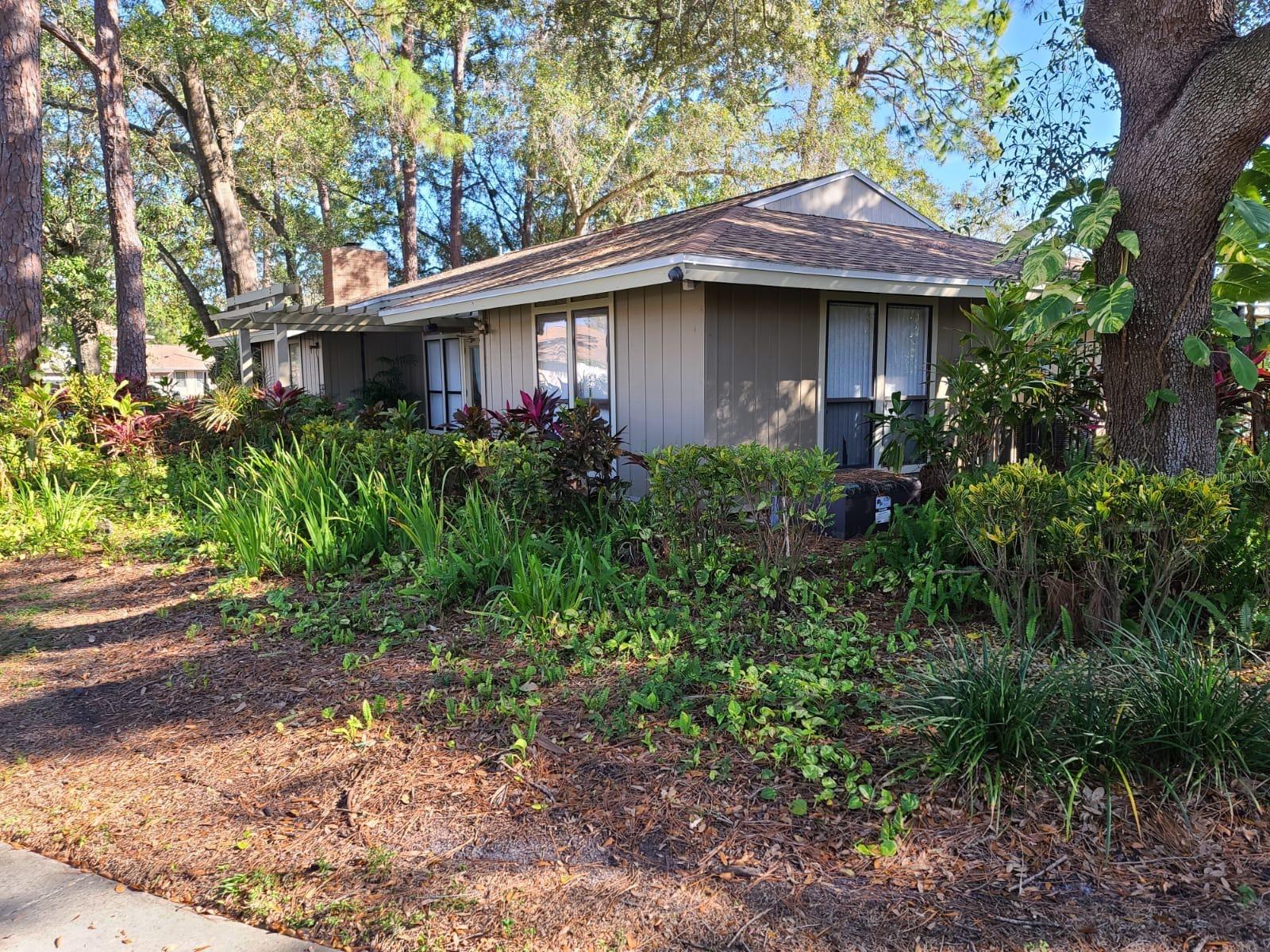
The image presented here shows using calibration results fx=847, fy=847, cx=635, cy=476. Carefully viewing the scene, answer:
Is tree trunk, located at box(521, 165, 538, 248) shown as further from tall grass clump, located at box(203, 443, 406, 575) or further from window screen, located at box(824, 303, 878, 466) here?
tall grass clump, located at box(203, 443, 406, 575)

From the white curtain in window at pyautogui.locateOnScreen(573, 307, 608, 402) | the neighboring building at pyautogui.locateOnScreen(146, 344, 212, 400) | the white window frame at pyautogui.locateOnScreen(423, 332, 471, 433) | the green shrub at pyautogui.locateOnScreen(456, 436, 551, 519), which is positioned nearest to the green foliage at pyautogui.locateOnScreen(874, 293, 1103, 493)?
the white curtain in window at pyautogui.locateOnScreen(573, 307, 608, 402)

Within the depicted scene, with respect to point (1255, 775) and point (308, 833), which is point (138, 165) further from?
point (1255, 775)

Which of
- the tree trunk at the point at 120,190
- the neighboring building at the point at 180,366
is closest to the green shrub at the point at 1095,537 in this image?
the tree trunk at the point at 120,190

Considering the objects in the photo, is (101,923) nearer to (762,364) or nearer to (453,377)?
(762,364)

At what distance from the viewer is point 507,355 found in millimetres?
10781

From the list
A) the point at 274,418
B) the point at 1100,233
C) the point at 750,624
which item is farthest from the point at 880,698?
the point at 274,418

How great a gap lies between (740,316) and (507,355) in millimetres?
3886

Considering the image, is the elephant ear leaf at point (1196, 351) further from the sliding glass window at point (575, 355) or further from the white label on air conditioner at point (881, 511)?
the sliding glass window at point (575, 355)

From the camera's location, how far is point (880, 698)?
12.4 feet

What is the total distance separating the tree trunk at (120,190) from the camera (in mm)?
14906

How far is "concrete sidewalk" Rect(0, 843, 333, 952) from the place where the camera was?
2512 mm

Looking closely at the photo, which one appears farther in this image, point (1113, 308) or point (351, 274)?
point (351, 274)

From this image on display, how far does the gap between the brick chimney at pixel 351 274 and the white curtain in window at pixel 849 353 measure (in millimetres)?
8770

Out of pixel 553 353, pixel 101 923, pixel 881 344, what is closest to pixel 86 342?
pixel 553 353
